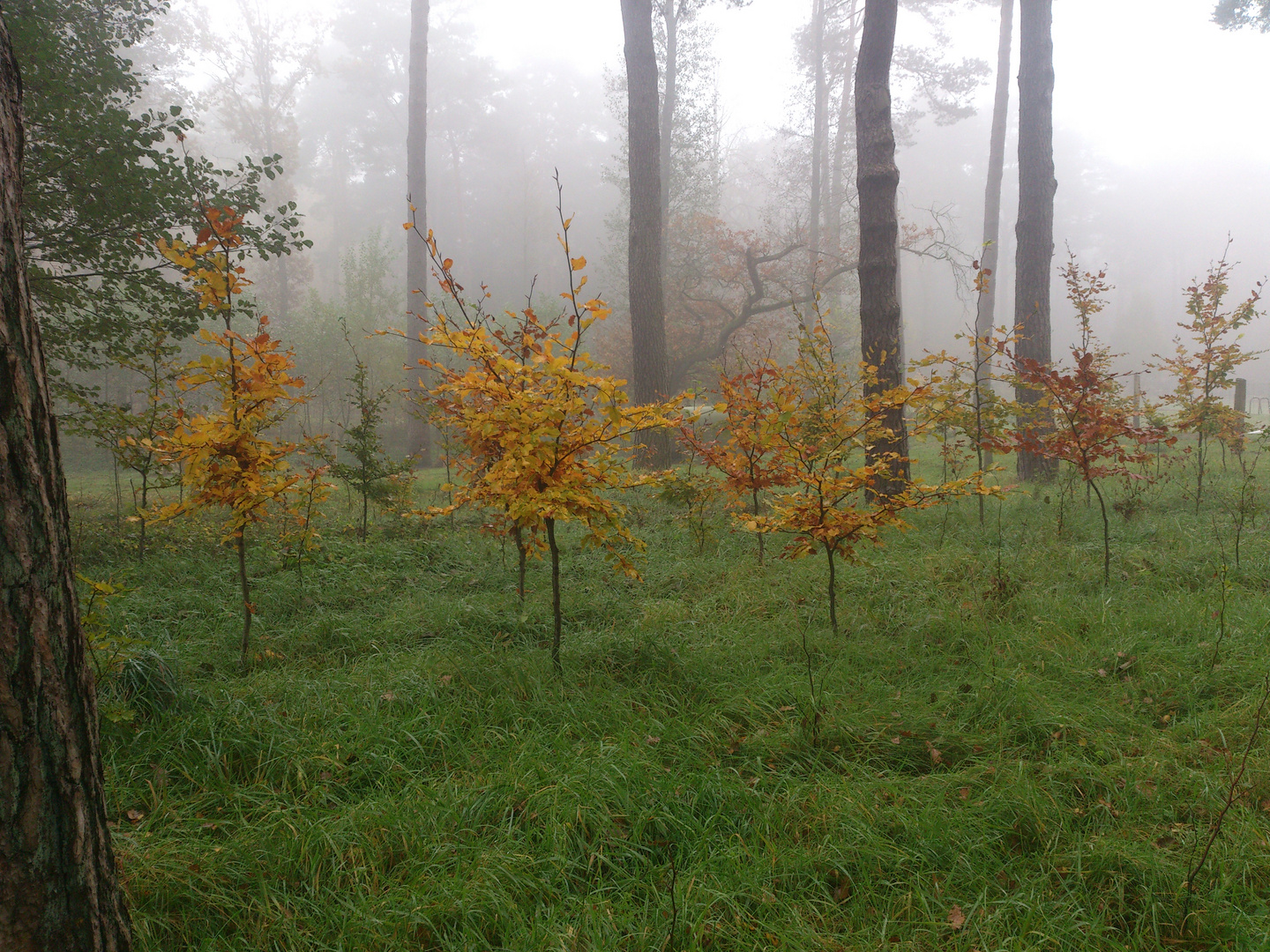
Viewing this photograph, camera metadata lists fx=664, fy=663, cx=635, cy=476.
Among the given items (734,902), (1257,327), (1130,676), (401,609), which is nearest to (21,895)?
(734,902)

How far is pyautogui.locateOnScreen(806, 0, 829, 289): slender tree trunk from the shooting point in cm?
1783

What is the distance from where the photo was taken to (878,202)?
5910 millimetres

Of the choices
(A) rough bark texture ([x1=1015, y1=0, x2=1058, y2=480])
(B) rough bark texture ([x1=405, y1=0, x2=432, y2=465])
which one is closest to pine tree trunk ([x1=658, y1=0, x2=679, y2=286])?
(B) rough bark texture ([x1=405, y1=0, x2=432, y2=465])

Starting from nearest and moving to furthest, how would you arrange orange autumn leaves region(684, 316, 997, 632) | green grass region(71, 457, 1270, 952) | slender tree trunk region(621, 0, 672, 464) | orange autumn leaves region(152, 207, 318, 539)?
green grass region(71, 457, 1270, 952), orange autumn leaves region(152, 207, 318, 539), orange autumn leaves region(684, 316, 997, 632), slender tree trunk region(621, 0, 672, 464)

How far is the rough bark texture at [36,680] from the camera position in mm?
1100

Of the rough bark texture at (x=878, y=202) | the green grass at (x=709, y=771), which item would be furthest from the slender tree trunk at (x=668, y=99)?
the green grass at (x=709, y=771)

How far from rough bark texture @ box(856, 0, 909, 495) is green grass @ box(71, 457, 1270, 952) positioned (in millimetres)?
2561

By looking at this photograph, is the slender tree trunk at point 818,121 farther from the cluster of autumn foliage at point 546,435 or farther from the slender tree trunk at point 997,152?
the cluster of autumn foliage at point 546,435

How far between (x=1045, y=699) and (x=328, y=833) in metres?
2.55

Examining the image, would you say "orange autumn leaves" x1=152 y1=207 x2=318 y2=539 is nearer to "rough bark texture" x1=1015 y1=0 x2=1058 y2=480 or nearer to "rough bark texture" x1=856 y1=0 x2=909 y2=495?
"rough bark texture" x1=856 y1=0 x2=909 y2=495

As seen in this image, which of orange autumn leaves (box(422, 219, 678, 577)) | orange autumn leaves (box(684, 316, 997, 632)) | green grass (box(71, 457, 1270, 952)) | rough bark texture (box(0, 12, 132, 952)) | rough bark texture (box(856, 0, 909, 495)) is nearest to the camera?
rough bark texture (box(0, 12, 132, 952))

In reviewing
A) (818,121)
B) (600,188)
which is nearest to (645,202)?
(818,121)

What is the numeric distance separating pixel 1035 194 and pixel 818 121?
13114mm

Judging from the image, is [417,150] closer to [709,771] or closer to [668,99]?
[668,99]
